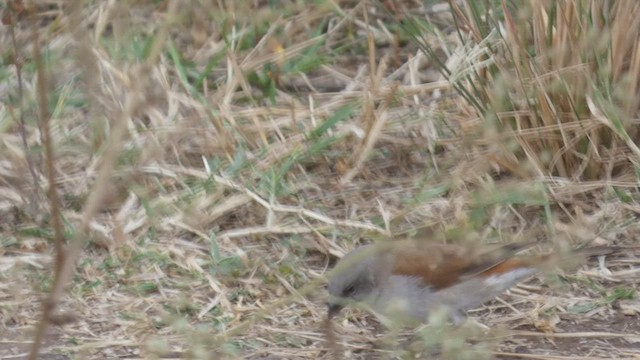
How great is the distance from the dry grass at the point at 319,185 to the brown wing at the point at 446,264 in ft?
0.44

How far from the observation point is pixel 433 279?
→ 4426 millimetres

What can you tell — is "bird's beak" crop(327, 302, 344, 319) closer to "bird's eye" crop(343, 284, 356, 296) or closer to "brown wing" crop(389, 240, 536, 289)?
"bird's eye" crop(343, 284, 356, 296)

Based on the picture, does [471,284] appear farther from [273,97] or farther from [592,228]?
[273,97]

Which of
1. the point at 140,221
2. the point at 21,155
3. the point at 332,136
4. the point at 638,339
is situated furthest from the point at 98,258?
the point at 638,339

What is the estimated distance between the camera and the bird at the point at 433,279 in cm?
433

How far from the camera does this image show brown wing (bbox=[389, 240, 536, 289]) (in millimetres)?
4387

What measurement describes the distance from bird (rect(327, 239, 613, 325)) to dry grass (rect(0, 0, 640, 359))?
145mm

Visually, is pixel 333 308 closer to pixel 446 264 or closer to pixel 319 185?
pixel 446 264

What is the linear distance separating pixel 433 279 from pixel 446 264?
71 millimetres

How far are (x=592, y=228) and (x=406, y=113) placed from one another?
48.8 inches

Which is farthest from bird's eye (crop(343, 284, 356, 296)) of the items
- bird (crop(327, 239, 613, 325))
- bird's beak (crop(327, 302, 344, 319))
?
bird's beak (crop(327, 302, 344, 319))

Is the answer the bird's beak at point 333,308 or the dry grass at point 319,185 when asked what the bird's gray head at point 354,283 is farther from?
the dry grass at point 319,185

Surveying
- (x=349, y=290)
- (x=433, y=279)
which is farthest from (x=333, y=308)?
(x=433, y=279)

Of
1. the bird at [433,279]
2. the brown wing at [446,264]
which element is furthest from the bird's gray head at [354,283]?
the brown wing at [446,264]
